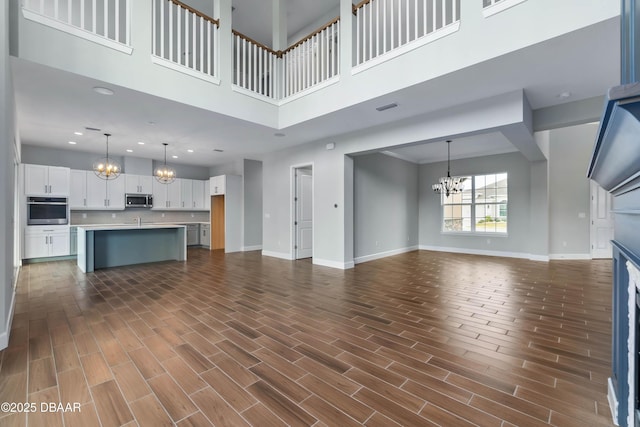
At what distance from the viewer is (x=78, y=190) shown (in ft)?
24.3

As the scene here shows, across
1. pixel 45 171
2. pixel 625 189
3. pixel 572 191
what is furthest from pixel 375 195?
pixel 45 171

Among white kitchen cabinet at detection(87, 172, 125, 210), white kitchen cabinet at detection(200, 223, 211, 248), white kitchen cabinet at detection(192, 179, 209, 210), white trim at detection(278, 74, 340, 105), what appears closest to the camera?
white trim at detection(278, 74, 340, 105)

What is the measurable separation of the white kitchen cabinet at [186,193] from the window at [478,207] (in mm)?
8213

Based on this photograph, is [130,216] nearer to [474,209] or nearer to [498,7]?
[498,7]

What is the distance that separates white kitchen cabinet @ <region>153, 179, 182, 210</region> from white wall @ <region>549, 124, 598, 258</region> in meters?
10.7

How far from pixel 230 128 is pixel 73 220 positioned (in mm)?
5817

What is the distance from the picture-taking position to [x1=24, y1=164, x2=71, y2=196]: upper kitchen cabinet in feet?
21.2

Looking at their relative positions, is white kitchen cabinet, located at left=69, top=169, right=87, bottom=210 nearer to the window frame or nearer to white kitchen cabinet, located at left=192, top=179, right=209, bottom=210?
white kitchen cabinet, located at left=192, top=179, right=209, bottom=210

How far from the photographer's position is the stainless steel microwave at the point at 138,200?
8258 millimetres

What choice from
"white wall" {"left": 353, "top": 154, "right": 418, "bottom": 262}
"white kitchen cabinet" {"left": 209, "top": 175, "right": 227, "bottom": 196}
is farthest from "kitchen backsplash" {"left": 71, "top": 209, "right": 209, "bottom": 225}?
"white wall" {"left": 353, "top": 154, "right": 418, "bottom": 262}

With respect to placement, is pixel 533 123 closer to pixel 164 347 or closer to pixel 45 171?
pixel 164 347

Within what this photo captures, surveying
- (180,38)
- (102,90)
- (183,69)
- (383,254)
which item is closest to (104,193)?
(102,90)

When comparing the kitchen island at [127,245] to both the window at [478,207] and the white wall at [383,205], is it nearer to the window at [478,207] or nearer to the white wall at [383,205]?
the white wall at [383,205]

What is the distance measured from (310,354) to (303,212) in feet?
16.6
